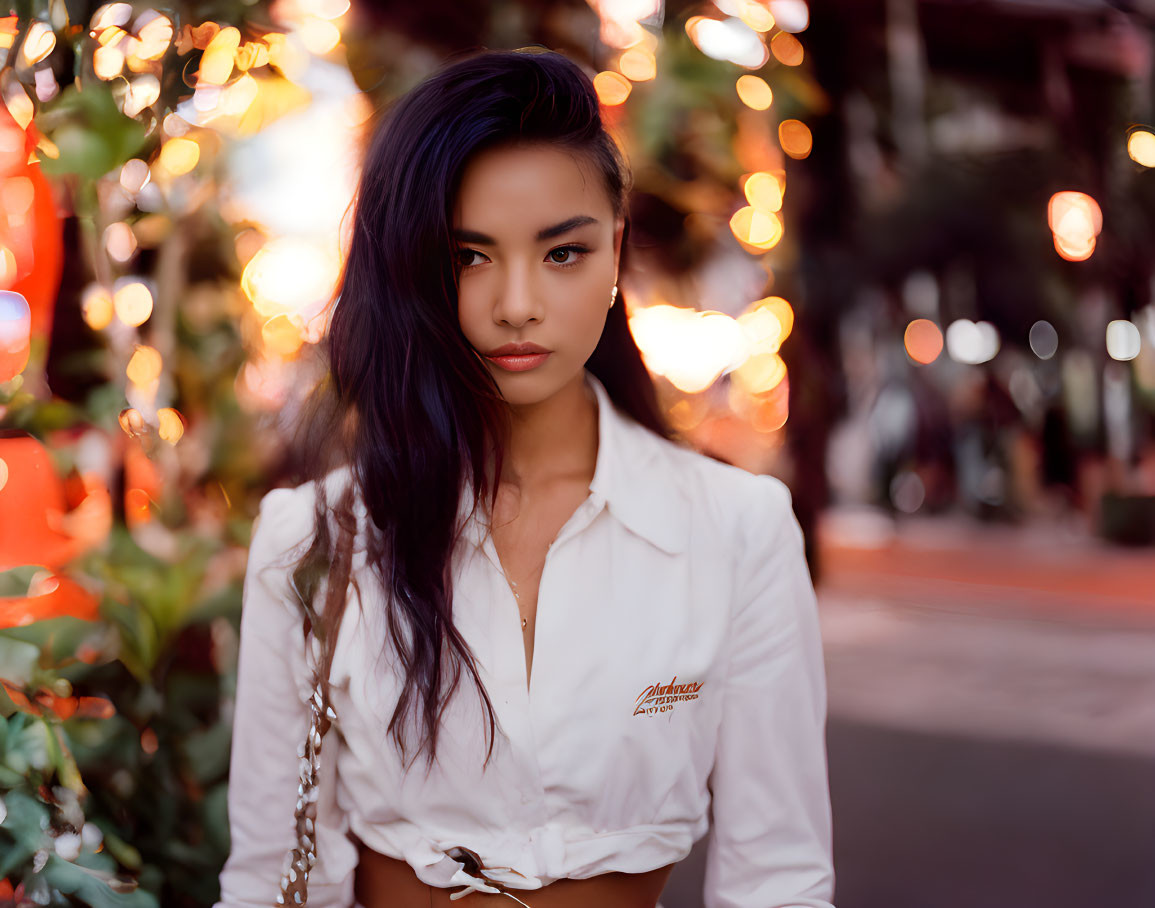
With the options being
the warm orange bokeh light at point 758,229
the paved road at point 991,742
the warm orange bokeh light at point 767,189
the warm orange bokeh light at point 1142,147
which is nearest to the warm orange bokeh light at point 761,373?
the warm orange bokeh light at point 767,189

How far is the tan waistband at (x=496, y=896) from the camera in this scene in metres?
1.04

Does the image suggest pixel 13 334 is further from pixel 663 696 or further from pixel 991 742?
pixel 991 742

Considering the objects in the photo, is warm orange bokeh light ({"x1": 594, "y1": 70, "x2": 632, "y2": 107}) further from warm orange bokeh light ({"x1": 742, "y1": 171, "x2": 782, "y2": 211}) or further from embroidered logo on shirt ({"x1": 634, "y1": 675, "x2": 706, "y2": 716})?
warm orange bokeh light ({"x1": 742, "y1": 171, "x2": 782, "y2": 211})

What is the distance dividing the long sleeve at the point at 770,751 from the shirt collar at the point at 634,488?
91 mm

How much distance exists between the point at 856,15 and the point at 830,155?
97 cm

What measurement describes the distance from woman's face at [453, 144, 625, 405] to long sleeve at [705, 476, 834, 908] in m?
0.31

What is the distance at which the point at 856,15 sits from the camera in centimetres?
585

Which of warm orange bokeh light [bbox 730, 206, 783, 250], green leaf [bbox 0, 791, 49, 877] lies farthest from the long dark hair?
warm orange bokeh light [bbox 730, 206, 783, 250]

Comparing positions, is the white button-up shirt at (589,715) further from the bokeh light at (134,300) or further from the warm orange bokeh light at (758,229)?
the warm orange bokeh light at (758,229)

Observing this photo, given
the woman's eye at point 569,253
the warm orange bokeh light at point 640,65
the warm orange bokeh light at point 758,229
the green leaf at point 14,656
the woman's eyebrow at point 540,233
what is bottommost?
the green leaf at point 14,656

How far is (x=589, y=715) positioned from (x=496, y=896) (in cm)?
21

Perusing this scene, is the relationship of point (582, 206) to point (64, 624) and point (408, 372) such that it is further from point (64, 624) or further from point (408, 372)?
point (64, 624)

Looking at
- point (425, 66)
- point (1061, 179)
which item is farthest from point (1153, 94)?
point (425, 66)

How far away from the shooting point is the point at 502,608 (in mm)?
1090
